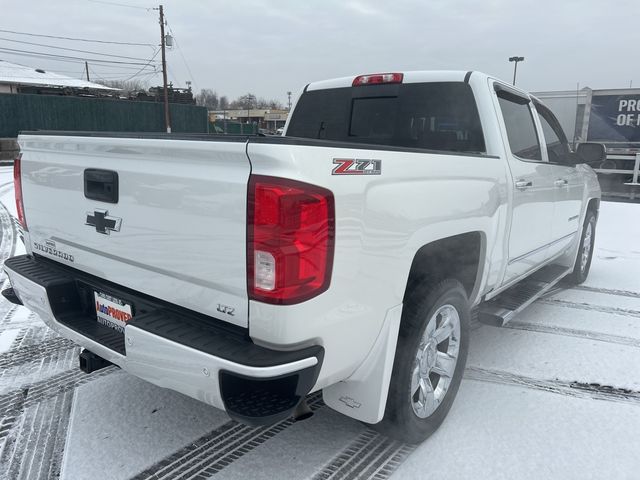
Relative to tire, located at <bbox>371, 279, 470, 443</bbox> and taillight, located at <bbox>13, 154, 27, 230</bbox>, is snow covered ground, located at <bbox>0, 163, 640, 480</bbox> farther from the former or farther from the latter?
taillight, located at <bbox>13, 154, 27, 230</bbox>

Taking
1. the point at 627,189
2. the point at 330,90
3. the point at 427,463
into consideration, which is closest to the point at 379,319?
the point at 427,463

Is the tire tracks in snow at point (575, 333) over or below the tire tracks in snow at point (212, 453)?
below

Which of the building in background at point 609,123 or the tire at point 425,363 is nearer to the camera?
the tire at point 425,363

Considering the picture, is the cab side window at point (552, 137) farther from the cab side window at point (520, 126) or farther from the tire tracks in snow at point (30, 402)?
the tire tracks in snow at point (30, 402)

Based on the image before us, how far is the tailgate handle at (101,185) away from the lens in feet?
7.53

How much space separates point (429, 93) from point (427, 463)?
2412 mm

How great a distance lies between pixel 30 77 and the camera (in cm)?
4219

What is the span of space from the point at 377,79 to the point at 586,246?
343 cm

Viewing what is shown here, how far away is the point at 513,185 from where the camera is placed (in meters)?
3.24

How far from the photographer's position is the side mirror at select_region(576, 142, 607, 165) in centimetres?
436

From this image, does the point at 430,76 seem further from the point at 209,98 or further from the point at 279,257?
the point at 209,98

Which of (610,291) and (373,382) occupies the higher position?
(373,382)

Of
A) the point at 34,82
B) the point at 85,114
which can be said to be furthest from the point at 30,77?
the point at 85,114

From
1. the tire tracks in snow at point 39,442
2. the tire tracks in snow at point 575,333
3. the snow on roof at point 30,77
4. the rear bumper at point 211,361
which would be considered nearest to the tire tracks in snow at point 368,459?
the rear bumper at point 211,361
